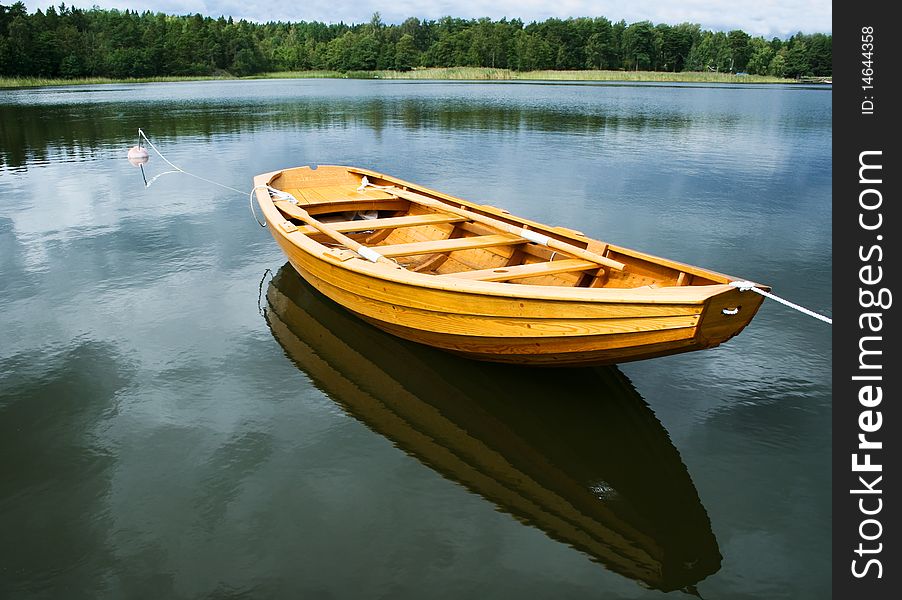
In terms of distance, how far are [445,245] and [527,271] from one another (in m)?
1.52

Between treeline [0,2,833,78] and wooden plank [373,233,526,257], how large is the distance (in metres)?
92.8

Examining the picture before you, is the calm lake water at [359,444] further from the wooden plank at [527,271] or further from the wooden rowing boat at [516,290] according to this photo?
the wooden plank at [527,271]

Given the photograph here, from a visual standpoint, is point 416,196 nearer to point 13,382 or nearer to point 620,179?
point 13,382

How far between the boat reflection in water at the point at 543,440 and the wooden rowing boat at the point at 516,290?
49 cm

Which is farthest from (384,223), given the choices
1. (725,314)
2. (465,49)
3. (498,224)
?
(465,49)

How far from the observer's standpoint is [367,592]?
4031 mm

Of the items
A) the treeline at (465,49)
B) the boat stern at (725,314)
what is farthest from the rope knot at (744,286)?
the treeline at (465,49)

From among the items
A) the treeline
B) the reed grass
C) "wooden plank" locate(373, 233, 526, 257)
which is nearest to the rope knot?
"wooden plank" locate(373, 233, 526, 257)

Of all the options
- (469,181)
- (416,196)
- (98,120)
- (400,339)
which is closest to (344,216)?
(416,196)

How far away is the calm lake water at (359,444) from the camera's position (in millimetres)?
4266

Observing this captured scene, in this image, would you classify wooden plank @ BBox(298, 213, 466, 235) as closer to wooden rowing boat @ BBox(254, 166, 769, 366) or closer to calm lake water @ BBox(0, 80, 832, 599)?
wooden rowing boat @ BBox(254, 166, 769, 366)

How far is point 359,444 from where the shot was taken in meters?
5.68

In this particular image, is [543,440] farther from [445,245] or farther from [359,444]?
[445,245]

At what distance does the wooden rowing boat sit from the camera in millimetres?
5027
